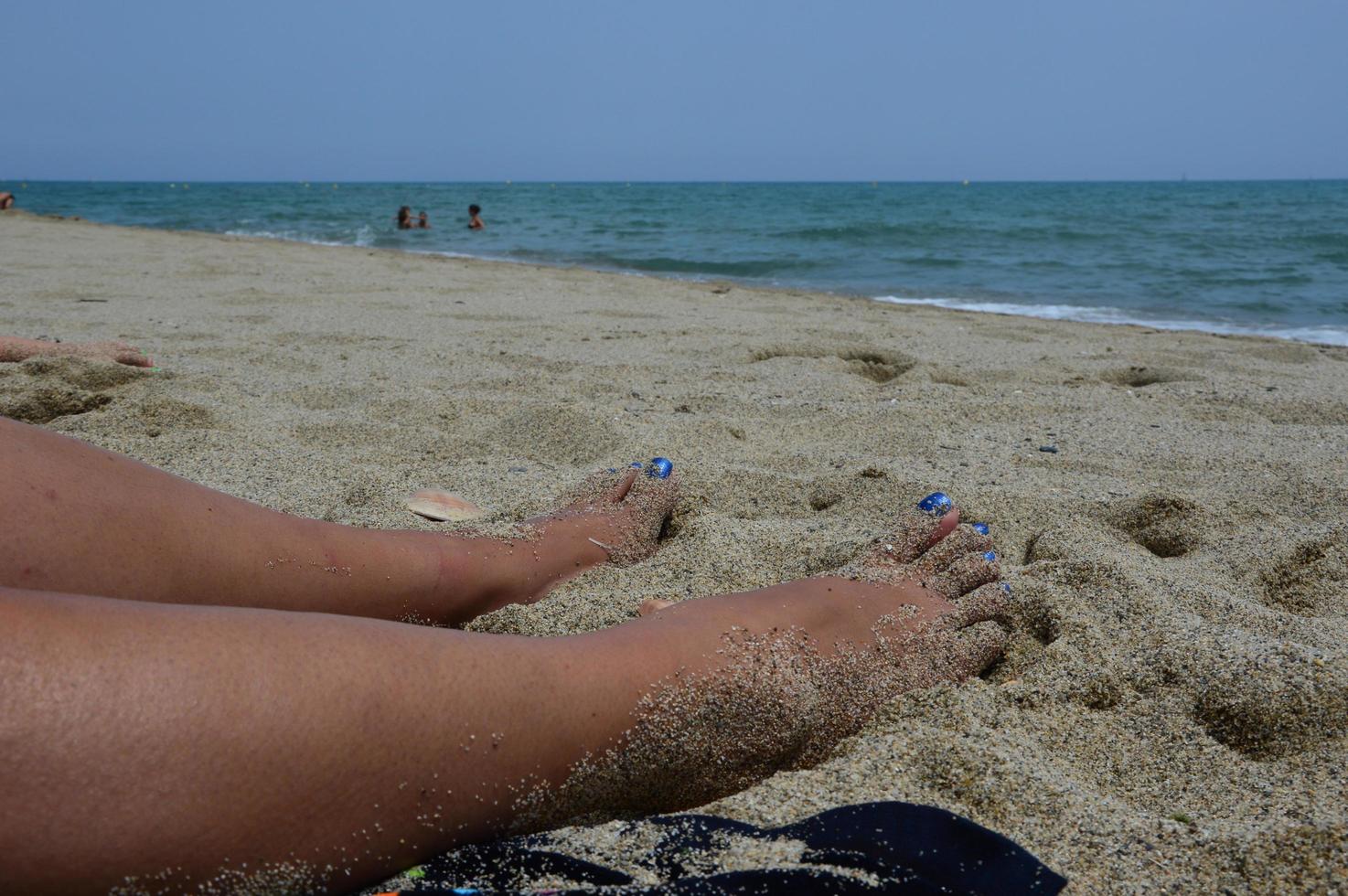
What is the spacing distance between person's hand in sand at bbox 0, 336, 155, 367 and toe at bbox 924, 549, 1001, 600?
7.67 feet

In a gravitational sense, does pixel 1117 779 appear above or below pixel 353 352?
below

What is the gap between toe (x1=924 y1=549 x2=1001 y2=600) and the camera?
1534 mm

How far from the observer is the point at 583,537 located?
1708mm

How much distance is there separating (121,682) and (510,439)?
5.44 ft

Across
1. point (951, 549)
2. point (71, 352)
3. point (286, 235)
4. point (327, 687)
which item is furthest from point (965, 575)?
point (286, 235)

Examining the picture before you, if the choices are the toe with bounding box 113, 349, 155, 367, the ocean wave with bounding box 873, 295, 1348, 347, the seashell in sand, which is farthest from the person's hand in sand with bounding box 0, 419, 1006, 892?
the ocean wave with bounding box 873, 295, 1348, 347

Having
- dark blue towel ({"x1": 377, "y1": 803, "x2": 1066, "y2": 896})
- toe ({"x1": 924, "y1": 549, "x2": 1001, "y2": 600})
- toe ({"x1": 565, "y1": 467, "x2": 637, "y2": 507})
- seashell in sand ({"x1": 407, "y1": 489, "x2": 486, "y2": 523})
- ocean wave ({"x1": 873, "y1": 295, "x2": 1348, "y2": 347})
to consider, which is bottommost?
dark blue towel ({"x1": 377, "y1": 803, "x2": 1066, "y2": 896})

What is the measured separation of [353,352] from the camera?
3.34 m

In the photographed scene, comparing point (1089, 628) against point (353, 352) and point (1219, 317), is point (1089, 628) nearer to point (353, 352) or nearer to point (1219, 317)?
point (353, 352)

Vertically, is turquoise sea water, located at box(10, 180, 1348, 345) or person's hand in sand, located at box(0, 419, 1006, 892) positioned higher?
turquoise sea water, located at box(10, 180, 1348, 345)

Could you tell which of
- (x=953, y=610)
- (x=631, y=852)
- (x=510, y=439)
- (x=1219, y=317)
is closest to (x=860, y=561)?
(x=953, y=610)

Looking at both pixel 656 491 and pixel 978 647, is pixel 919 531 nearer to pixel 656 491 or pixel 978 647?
pixel 978 647

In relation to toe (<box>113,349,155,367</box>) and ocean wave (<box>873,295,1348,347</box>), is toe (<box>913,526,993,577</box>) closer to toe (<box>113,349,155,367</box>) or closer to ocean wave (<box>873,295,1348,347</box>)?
toe (<box>113,349,155,367</box>)

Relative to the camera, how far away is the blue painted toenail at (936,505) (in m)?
1.68
